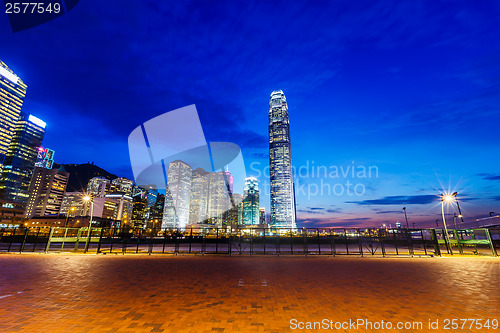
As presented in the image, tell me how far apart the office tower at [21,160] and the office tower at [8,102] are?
10889mm

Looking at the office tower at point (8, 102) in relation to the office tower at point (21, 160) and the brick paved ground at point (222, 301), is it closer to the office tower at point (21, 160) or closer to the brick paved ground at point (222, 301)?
the office tower at point (21, 160)

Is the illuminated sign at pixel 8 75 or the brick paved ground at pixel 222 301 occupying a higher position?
the illuminated sign at pixel 8 75

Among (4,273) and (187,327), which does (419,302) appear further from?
(4,273)

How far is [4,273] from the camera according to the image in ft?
29.0

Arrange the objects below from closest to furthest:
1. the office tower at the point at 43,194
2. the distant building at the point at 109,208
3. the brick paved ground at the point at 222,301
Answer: the brick paved ground at the point at 222,301 → the office tower at the point at 43,194 → the distant building at the point at 109,208

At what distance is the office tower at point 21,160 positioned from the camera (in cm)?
14859

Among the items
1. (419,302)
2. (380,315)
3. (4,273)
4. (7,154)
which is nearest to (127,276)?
(4,273)

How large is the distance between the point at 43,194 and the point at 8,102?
243 ft

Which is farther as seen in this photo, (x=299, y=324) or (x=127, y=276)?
(x=127, y=276)

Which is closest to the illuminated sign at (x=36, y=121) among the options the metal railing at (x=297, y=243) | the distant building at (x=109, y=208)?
the distant building at (x=109, y=208)

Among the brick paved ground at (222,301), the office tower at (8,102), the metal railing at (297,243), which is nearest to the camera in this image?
the brick paved ground at (222,301)

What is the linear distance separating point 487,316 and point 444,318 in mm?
1021

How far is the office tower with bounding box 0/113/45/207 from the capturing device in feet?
487

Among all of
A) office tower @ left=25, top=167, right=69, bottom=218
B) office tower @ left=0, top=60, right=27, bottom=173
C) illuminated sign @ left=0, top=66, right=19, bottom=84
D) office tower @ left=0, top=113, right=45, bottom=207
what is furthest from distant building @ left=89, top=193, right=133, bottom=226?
illuminated sign @ left=0, top=66, right=19, bottom=84
